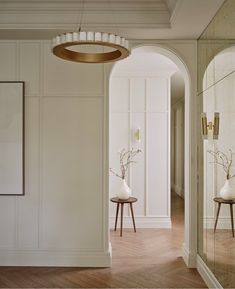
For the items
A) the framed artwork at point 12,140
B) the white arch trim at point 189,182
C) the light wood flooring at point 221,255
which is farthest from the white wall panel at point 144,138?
the light wood flooring at point 221,255

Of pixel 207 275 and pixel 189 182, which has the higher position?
pixel 189 182

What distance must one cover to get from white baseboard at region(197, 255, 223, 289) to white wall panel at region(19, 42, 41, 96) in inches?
114

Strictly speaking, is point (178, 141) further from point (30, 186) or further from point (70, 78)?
point (30, 186)

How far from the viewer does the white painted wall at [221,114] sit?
9.81 feet

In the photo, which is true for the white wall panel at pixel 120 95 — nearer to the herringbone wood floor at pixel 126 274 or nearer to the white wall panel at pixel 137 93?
the white wall panel at pixel 137 93

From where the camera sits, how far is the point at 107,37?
2.37m

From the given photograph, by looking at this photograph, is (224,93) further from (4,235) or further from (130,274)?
(4,235)

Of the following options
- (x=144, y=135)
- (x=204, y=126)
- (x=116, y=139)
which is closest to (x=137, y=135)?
(x=144, y=135)

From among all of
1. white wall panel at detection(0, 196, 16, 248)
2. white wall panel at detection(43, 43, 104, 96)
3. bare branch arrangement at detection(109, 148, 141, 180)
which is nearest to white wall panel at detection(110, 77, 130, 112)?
bare branch arrangement at detection(109, 148, 141, 180)

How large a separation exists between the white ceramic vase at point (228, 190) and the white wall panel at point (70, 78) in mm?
2000

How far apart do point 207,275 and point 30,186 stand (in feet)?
7.72

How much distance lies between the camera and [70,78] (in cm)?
433

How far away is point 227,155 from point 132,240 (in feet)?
9.59

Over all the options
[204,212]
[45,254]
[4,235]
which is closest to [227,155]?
[204,212]
